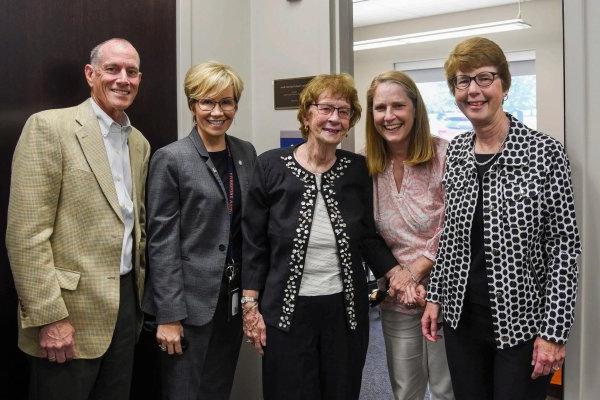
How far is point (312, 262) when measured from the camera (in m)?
1.55

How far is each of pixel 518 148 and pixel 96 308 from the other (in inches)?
52.0

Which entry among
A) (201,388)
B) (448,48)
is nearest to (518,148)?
(201,388)

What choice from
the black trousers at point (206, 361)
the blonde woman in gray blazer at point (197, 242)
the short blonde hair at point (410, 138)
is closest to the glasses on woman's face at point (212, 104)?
the blonde woman in gray blazer at point (197, 242)

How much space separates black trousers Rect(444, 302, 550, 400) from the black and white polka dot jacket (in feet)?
0.14

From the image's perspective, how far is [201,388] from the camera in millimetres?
1729

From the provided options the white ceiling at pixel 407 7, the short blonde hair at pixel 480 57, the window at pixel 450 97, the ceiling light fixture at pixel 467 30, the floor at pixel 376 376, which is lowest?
the floor at pixel 376 376

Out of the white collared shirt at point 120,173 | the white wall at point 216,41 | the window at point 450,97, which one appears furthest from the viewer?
the window at point 450,97

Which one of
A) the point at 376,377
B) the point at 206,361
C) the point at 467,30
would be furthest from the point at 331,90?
the point at 467,30

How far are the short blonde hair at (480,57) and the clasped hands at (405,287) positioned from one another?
2.15ft

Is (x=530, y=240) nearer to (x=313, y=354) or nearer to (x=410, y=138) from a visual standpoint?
(x=410, y=138)

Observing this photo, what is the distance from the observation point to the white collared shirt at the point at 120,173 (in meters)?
1.57

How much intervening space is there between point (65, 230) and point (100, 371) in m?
0.48

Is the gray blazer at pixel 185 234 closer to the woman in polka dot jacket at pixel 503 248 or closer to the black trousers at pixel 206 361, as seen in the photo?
the black trousers at pixel 206 361

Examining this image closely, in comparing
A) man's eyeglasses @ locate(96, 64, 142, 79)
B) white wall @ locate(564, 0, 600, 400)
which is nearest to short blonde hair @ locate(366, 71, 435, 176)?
white wall @ locate(564, 0, 600, 400)
